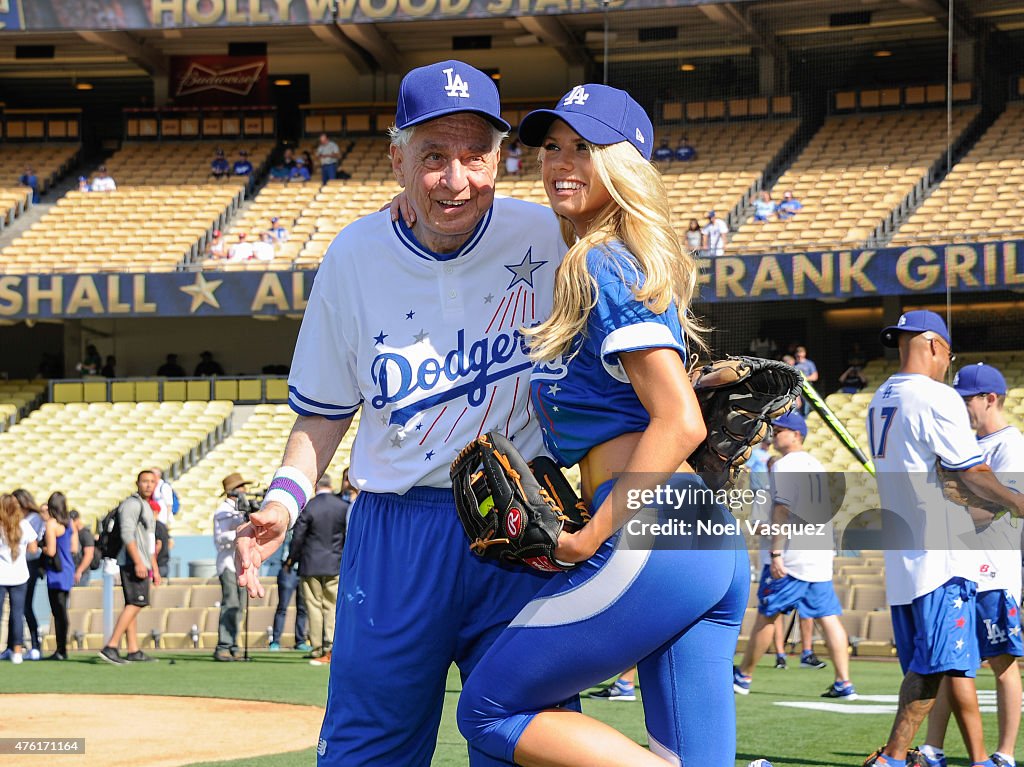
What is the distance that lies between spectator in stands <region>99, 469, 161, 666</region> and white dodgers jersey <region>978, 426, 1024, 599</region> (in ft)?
27.3

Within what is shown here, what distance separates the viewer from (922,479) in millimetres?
6016

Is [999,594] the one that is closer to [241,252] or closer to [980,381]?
[980,381]

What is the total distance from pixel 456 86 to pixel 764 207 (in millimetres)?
22728

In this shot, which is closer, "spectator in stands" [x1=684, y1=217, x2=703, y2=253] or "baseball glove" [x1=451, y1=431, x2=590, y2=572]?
"baseball glove" [x1=451, y1=431, x2=590, y2=572]

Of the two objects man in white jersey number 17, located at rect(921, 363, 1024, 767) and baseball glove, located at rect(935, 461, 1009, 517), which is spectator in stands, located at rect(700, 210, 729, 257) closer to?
man in white jersey number 17, located at rect(921, 363, 1024, 767)

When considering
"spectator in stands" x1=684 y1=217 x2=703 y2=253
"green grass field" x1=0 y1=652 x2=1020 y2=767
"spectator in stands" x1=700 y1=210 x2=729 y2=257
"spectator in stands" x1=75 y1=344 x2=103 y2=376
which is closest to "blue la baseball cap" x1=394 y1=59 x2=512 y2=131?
"green grass field" x1=0 y1=652 x2=1020 y2=767

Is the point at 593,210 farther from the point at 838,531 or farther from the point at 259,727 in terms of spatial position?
the point at 838,531

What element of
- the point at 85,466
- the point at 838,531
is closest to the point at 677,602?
the point at 838,531

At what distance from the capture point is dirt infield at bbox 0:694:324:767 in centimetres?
743

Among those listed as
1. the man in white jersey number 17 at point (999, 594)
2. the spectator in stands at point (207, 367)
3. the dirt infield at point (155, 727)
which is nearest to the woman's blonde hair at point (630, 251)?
→ the man in white jersey number 17 at point (999, 594)

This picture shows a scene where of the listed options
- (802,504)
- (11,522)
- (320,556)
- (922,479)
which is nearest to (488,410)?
(922,479)

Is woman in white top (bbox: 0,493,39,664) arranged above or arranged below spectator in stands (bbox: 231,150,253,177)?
below

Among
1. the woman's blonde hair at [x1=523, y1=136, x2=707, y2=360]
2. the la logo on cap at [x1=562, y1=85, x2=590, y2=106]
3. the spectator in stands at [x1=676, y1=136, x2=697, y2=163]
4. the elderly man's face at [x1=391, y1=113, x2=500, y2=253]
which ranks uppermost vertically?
the spectator in stands at [x1=676, y1=136, x2=697, y2=163]

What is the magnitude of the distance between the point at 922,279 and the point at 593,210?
725 inches
